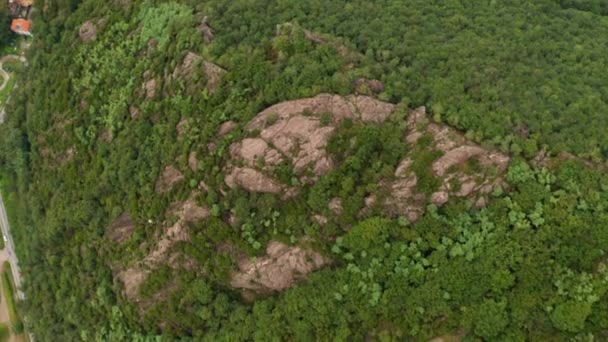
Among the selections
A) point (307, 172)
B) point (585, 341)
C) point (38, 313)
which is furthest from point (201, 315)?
point (585, 341)

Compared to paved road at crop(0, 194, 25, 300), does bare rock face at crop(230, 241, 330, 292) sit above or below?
above

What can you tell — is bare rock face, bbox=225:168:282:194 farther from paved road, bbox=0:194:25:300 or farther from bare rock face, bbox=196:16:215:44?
paved road, bbox=0:194:25:300

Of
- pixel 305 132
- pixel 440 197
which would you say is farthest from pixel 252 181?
pixel 440 197

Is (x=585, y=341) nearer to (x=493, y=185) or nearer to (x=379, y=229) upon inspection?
(x=493, y=185)

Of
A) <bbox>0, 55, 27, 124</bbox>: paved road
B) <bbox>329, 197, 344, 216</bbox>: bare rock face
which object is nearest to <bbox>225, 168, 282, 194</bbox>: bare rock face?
<bbox>329, 197, 344, 216</bbox>: bare rock face

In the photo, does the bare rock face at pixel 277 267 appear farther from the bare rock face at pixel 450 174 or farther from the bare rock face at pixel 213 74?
the bare rock face at pixel 213 74

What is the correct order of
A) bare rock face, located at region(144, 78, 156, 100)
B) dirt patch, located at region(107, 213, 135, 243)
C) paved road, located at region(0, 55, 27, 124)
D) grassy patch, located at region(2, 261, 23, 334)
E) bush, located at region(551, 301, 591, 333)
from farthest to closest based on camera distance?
paved road, located at region(0, 55, 27, 124) < grassy patch, located at region(2, 261, 23, 334) < bare rock face, located at region(144, 78, 156, 100) < dirt patch, located at region(107, 213, 135, 243) < bush, located at region(551, 301, 591, 333)

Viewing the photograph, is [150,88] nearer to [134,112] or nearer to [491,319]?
[134,112]
